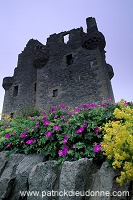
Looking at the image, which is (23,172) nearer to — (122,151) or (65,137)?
(65,137)

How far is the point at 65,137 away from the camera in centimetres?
319

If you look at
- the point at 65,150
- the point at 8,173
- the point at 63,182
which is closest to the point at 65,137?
the point at 65,150

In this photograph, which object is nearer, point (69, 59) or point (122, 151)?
point (122, 151)

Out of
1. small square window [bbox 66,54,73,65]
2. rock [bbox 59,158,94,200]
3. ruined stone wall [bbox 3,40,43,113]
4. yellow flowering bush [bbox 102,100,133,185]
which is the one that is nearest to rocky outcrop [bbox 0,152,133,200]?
rock [bbox 59,158,94,200]

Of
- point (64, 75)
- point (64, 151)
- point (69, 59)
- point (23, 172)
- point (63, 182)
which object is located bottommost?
point (63, 182)

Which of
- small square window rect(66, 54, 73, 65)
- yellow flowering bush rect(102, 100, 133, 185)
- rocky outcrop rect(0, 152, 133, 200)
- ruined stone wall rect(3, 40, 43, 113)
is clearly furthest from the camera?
ruined stone wall rect(3, 40, 43, 113)

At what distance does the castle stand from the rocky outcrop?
9.48 metres

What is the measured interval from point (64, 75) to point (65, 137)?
11.7 meters

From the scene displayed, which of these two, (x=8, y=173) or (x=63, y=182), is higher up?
(x=8, y=173)

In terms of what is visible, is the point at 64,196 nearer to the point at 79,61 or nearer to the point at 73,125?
the point at 73,125

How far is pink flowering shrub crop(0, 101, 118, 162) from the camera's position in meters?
2.96

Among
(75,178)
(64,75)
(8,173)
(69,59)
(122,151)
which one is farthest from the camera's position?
(69,59)

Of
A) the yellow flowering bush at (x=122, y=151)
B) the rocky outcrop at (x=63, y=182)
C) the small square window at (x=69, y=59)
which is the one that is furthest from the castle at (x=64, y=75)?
the yellow flowering bush at (x=122, y=151)

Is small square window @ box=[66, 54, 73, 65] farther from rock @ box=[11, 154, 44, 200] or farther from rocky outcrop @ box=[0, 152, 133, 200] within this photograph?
rocky outcrop @ box=[0, 152, 133, 200]
